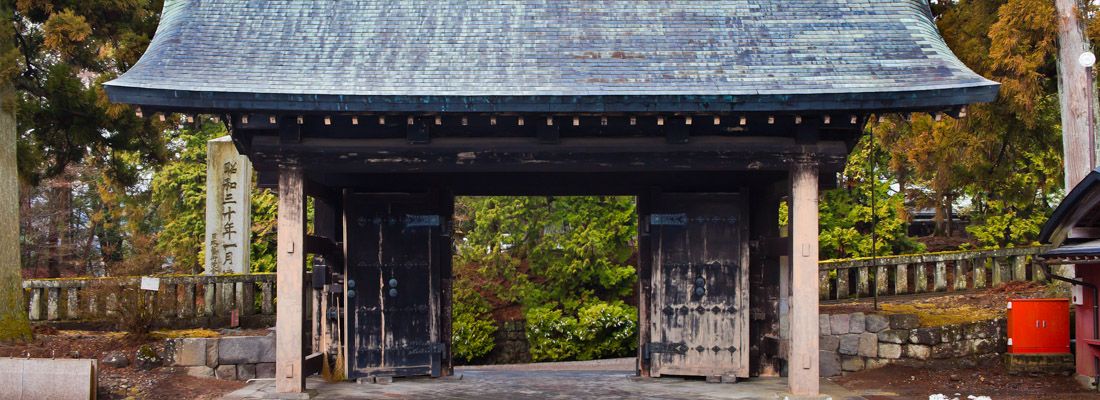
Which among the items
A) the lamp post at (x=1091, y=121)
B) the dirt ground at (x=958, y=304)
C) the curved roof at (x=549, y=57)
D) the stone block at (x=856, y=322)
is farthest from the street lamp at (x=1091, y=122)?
the stone block at (x=856, y=322)

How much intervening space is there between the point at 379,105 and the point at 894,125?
11.3m

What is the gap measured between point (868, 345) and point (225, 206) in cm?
945

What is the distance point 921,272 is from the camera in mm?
16781

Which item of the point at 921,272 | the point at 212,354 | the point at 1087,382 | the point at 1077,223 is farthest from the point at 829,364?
the point at 212,354

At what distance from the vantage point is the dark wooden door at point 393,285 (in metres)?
13.0

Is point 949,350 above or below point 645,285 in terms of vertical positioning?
below

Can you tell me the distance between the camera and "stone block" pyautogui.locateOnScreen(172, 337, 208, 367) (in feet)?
41.3

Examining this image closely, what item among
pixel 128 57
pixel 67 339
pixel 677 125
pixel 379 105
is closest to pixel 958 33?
pixel 677 125

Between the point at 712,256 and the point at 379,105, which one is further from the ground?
the point at 379,105

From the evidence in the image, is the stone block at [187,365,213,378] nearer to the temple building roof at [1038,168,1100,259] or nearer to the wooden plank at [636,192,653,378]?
the wooden plank at [636,192,653,378]

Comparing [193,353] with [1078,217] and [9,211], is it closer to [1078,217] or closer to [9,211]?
[9,211]

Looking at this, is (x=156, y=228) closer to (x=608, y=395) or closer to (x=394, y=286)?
(x=394, y=286)

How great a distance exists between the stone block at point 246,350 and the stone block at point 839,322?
22.8 ft

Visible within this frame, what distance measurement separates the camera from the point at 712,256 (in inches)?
521
